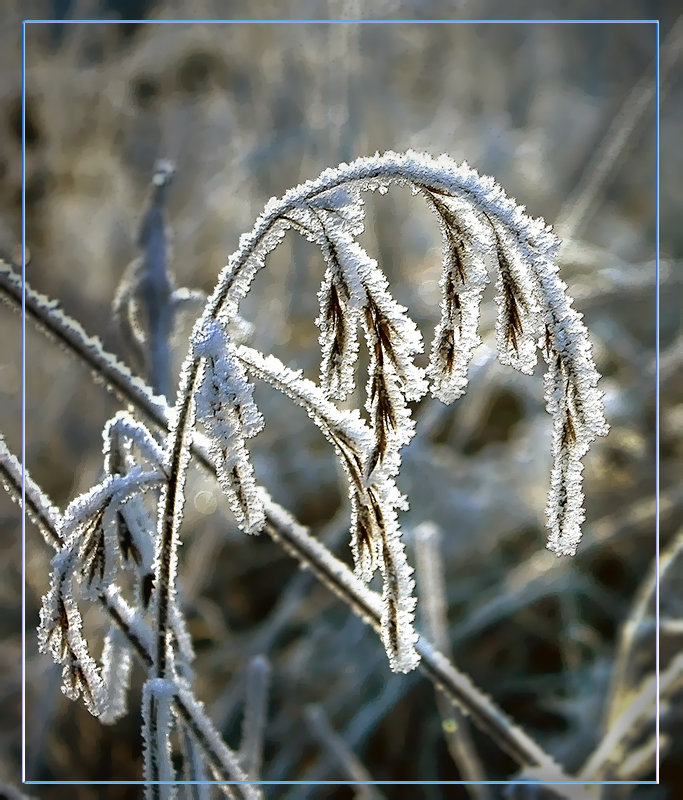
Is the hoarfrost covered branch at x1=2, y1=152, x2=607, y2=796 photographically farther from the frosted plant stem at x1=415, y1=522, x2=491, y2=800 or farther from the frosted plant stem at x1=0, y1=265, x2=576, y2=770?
the frosted plant stem at x1=415, y1=522, x2=491, y2=800

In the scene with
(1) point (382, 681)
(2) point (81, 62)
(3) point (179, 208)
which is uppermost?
(2) point (81, 62)

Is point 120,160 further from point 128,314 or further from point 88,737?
point 88,737

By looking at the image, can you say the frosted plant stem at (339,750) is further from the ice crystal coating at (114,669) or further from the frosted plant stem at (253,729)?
the ice crystal coating at (114,669)

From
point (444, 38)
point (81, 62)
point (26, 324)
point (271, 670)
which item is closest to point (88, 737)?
point (271, 670)

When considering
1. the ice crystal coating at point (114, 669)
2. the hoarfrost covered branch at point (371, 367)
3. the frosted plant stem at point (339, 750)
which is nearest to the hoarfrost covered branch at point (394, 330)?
the hoarfrost covered branch at point (371, 367)

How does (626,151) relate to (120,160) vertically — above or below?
below

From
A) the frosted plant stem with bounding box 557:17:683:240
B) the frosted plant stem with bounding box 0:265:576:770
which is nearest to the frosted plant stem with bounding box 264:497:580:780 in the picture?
the frosted plant stem with bounding box 0:265:576:770
